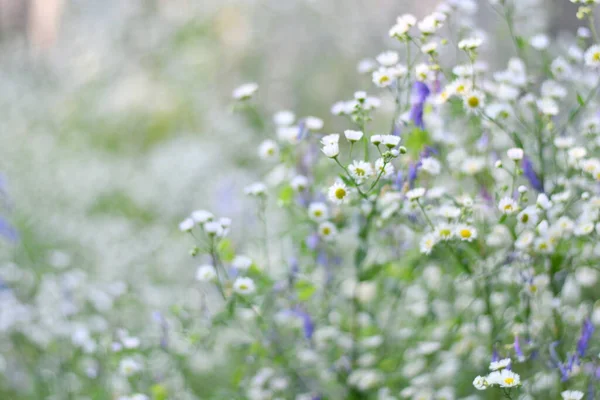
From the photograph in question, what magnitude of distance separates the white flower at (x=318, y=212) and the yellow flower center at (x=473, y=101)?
0.48 m

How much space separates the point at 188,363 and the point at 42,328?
0.55 meters

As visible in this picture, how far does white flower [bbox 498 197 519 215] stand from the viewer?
1523 mm

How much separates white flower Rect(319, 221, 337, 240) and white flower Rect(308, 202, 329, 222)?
0.06 feet

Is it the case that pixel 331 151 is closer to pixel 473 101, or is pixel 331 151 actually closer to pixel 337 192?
pixel 337 192

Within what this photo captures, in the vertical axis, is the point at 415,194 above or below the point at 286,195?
below

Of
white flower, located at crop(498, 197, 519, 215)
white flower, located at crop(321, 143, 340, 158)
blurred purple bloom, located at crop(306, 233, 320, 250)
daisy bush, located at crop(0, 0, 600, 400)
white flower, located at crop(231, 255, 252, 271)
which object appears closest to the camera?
white flower, located at crop(321, 143, 340, 158)

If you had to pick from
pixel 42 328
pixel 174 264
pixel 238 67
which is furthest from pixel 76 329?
pixel 238 67

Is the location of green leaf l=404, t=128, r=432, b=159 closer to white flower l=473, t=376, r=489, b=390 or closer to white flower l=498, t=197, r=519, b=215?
white flower l=498, t=197, r=519, b=215

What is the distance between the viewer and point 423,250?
5.25 feet

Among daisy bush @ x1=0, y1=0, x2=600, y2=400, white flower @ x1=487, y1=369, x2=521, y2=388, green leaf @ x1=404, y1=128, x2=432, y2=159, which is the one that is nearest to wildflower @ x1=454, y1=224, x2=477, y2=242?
daisy bush @ x1=0, y1=0, x2=600, y2=400

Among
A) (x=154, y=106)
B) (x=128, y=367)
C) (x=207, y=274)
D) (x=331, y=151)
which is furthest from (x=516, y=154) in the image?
(x=154, y=106)

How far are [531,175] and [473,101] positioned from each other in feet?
0.90

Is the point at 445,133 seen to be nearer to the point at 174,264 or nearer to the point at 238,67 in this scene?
the point at 174,264

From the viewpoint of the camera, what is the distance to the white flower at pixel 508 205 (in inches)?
60.0
